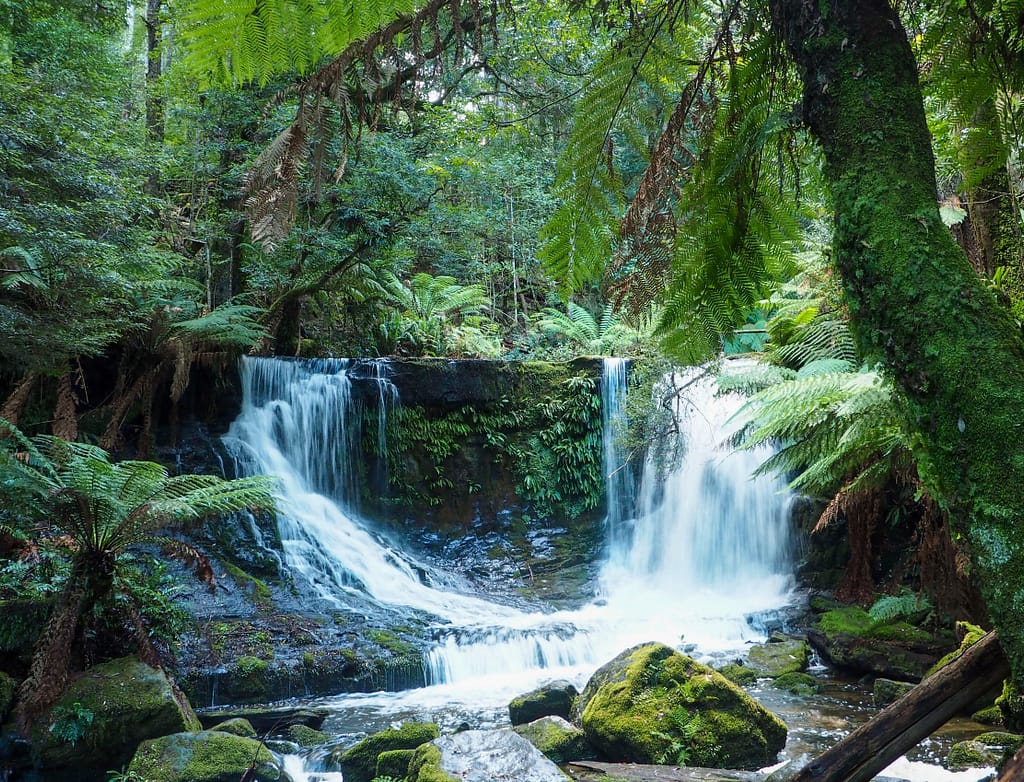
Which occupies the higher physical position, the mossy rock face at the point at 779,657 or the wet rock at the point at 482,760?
the wet rock at the point at 482,760

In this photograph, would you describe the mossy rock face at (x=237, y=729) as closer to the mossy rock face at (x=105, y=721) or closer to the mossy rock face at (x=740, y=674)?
the mossy rock face at (x=105, y=721)

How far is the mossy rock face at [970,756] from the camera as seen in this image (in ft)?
14.0

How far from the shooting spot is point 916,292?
39.1 inches

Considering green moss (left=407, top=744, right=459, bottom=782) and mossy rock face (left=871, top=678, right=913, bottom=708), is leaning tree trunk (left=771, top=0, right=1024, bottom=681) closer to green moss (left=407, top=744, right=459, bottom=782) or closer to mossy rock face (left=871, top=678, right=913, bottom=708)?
green moss (left=407, top=744, right=459, bottom=782)

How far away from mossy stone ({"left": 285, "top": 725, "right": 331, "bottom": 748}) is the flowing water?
1764 mm

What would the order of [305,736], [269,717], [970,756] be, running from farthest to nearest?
[269,717] < [305,736] < [970,756]

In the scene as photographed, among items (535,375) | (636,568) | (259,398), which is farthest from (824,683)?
(259,398)

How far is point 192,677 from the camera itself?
6.25 metres

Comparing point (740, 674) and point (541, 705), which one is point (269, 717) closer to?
point (541, 705)

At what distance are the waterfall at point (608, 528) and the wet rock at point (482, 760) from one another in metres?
3.48

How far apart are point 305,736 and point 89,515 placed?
235 cm

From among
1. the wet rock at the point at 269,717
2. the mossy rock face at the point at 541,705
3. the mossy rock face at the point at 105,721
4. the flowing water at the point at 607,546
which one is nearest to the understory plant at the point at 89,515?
the mossy rock face at the point at 105,721

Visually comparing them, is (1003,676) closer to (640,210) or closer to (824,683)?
(640,210)

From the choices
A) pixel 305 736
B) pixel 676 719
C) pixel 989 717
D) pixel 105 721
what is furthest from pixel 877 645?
pixel 105 721
